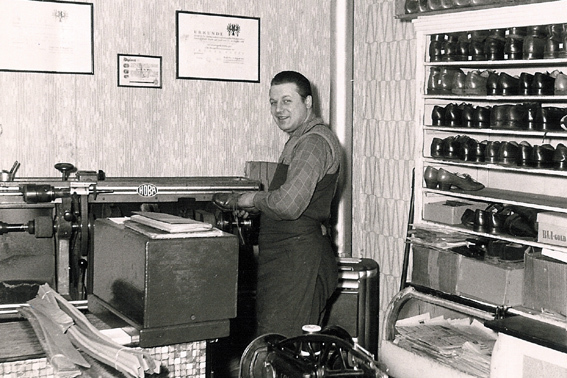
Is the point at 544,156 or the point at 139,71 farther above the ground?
the point at 139,71

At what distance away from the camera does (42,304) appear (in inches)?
92.3

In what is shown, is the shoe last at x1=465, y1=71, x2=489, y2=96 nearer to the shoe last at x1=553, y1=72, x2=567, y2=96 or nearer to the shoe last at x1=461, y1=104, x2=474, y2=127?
the shoe last at x1=461, y1=104, x2=474, y2=127

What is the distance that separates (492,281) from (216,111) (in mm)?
2516

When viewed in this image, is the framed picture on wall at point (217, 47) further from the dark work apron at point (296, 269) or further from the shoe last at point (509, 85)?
the shoe last at point (509, 85)

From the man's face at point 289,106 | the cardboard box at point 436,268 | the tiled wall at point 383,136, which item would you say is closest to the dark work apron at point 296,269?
the man's face at point 289,106

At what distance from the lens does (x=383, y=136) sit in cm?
565

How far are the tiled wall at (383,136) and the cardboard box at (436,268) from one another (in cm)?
86

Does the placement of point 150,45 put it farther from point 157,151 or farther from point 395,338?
point 395,338

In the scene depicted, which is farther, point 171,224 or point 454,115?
point 454,115

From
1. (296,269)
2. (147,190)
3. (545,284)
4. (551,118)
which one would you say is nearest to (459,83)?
(551,118)

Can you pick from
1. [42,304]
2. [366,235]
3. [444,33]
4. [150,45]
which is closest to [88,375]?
[42,304]

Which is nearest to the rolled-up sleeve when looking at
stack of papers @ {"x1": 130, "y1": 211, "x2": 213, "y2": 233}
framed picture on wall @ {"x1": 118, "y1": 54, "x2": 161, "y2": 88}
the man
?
the man

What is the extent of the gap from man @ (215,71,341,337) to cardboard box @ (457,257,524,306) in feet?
2.60

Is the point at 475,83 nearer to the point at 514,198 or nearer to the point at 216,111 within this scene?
the point at 514,198
